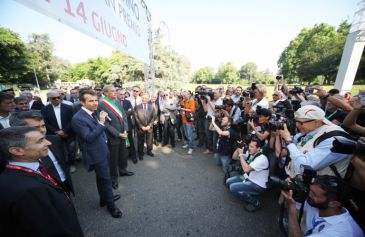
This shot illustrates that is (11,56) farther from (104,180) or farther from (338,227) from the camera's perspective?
(338,227)

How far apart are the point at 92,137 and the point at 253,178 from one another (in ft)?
9.11

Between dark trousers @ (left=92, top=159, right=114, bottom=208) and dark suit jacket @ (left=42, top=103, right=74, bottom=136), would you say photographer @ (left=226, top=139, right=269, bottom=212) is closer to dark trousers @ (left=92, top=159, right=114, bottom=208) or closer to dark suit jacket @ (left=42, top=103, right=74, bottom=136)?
dark trousers @ (left=92, top=159, right=114, bottom=208)

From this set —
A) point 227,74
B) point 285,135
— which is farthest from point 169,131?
point 227,74

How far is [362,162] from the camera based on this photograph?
1514 millimetres

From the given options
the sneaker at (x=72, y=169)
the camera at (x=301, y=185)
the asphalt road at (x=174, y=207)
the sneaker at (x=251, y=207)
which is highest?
the camera at (x=301, y=185)

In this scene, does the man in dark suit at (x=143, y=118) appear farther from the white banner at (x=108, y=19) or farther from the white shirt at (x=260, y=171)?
the white shirt at (x=260, y=171)

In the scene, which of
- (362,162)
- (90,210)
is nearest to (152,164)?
(90,210)

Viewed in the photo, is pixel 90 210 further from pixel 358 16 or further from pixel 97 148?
pixel 358 16

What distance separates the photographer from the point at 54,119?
397cm

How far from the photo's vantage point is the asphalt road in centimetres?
259

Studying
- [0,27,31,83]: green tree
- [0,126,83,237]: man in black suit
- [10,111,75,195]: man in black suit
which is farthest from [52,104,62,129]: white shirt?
[0,27,31,83]: green tree

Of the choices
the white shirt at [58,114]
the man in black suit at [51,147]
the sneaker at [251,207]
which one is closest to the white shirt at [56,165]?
the man in black suit at [51,147]

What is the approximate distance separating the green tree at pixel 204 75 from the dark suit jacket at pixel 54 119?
102 metres

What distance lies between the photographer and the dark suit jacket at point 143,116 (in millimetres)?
4851
